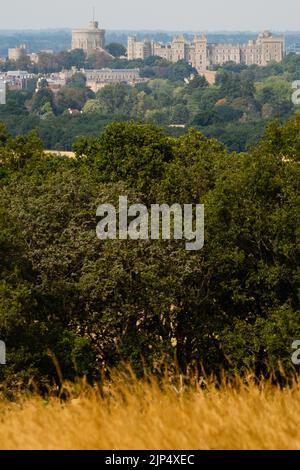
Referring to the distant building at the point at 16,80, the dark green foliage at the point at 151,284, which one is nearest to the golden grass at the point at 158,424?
the dark green foliage at the point at 151,284

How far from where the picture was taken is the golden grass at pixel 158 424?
6551mm

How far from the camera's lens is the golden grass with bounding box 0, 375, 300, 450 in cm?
655

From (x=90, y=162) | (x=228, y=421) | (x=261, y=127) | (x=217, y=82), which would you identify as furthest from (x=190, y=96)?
(x=228, y=421)

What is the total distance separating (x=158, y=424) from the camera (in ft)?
22.2

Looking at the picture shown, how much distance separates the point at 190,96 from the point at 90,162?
138 metres

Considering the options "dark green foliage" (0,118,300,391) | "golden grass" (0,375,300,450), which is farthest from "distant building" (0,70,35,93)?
"golden grass" (0,375,300,450)

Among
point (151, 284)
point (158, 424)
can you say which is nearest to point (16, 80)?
point (151, 284)

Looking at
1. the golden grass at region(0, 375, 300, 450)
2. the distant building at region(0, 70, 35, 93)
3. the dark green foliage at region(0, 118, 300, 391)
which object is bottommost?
the distant building at region(0, 70, 35, 93)

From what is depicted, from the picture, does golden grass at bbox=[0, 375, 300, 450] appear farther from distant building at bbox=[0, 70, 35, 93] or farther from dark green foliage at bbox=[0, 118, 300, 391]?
distant building at bbox=[0, 70, 35, 93]

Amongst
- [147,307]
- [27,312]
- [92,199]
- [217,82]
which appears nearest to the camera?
[27,312]

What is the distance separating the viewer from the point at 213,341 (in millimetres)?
14805

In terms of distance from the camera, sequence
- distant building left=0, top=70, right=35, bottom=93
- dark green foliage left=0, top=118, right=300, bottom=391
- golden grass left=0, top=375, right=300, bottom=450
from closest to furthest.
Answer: golden grass left=0, top=375, right=300, bottom=450
dark green foliage left=0, top=118, right=300, bottom=391
distant building left=0, top=70, right=35, bottom=93

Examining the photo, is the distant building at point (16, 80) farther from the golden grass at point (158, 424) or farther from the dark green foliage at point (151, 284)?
the golden grass at point (158, 424)

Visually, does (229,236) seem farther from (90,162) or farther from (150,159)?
(90,162)
